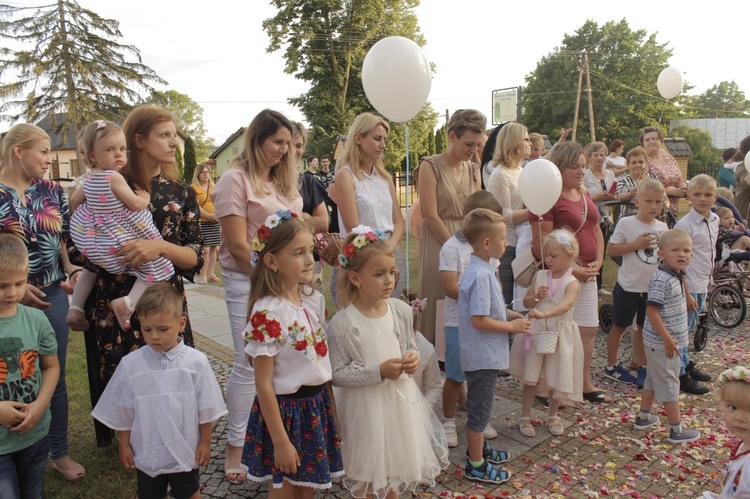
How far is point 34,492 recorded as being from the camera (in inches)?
91.7

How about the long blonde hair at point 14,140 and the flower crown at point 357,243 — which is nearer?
the flower crown at point 357,243

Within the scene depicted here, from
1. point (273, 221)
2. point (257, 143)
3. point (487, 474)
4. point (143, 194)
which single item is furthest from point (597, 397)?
point (143, 194)

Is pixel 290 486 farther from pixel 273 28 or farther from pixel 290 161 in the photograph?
pixel 273 28

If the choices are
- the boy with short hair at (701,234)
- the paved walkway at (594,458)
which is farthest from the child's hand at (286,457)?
the boy with short hair at (701,234)

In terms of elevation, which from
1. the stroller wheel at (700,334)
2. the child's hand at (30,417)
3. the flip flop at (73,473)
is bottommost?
the flip flop at (73,473)

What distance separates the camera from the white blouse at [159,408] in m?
2.30

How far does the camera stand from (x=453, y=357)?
3354 mm

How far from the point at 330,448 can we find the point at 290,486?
24 centimetres

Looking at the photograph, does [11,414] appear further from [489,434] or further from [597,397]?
[597,397]

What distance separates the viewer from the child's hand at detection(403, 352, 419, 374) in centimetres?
237

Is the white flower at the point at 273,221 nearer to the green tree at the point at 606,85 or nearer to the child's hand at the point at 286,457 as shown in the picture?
the child's hand at the point at 286,457

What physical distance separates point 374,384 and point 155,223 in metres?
1.55

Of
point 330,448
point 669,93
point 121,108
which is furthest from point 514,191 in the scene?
point 121,108

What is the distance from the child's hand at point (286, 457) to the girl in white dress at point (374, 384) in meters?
0.36
